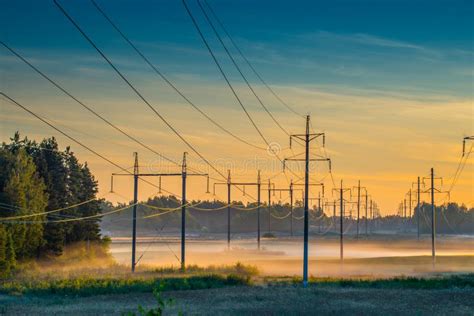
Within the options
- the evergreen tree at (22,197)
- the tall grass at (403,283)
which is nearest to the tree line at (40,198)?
the evergreen tree at (22,197)

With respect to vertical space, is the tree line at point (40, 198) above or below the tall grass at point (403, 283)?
above

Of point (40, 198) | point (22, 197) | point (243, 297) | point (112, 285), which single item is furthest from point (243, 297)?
point (40, 198)

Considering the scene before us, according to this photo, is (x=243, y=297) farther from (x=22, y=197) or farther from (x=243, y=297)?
(x=22, y=197)

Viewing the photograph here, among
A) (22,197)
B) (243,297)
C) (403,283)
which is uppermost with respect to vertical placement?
(22,197)

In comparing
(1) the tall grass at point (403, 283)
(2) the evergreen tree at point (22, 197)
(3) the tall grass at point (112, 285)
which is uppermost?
(2) the evergreen tree at point (22, 197)

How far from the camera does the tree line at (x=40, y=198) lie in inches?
3104

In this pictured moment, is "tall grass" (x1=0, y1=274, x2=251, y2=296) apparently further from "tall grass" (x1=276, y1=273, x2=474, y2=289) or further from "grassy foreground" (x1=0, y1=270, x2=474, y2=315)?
"tall grass" (x1=276, y1=273, x2=474, y2=289)

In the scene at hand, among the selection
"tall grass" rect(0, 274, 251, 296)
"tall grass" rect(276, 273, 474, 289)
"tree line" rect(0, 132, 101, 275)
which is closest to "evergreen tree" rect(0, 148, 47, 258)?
"tree line" rect(0, 132, 101, 275)

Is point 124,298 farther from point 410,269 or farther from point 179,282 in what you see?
point 410,269

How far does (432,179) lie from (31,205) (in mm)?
52336

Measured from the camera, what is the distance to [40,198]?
89.4 metres

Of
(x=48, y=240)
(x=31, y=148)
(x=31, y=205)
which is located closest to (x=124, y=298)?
(x=31, y=205)

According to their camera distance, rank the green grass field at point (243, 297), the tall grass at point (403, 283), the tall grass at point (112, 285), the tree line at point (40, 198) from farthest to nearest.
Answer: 1. the tree line at point (40, 198)
2. the tall grass at point (403, 283)
3. the tall grass at point (112, 285)
4. the green grass field at point (243, 297)

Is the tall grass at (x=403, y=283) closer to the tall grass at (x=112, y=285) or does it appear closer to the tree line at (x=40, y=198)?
the tall grass at (x=112, y=285)
